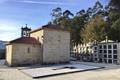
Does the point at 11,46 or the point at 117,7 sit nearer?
the point at 117,7

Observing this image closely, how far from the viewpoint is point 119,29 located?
29.1 meters

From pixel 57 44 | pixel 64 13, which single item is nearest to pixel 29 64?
pixel 57 44

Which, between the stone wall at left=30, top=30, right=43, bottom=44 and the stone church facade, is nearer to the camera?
the stone church facade

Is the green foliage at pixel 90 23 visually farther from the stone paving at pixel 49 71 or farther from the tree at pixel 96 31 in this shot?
the stone paving at pixel 49 71

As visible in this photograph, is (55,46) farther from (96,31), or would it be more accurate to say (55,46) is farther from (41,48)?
(96,31)

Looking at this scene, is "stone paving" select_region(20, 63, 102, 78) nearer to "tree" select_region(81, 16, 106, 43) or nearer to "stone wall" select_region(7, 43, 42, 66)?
"stone wall" select_region(7, 43, 42, 66)

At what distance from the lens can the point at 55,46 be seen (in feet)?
81.0

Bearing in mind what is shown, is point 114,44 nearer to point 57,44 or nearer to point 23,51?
point 57,44

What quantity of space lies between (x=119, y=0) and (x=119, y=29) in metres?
19.2

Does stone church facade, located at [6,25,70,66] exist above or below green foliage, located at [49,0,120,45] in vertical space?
below

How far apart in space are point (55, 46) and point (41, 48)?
5.27 ft

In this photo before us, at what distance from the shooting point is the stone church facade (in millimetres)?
22859

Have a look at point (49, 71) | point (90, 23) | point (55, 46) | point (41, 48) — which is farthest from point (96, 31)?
point (49, 71)

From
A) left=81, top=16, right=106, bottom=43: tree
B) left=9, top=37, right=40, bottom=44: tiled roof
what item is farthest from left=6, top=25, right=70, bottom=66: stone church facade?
left=81, top=16, right=106, bottom=43: tree
